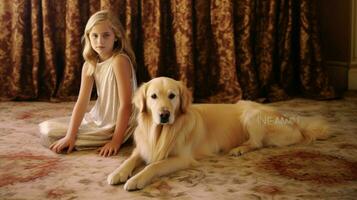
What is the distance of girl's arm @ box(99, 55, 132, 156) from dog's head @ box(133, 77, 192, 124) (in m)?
0.22

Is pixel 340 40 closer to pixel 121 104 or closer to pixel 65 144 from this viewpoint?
pixel 121 104

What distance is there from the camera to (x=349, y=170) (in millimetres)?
1994

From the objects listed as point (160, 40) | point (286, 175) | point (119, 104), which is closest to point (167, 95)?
point (119, 104)

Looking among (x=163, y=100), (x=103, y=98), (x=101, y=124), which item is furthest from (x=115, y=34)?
(x=163, y=100)

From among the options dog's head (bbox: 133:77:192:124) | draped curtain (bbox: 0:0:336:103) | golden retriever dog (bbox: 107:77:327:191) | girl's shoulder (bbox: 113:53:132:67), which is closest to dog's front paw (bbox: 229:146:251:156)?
golden retriever dog (bbox: 107:77:327:191)

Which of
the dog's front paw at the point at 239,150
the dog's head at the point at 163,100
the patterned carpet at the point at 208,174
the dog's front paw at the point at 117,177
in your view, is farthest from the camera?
the dog's front paw at the point at 239,150

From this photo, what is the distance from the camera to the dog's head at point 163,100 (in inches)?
77.5

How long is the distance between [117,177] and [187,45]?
1.81 m

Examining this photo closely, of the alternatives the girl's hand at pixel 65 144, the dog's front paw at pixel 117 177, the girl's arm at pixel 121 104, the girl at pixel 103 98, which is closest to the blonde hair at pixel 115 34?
the girl at pixel 103 98

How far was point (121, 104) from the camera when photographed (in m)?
2.31

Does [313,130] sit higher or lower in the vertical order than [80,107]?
lower

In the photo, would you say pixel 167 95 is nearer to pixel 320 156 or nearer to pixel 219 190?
pixel 219 190

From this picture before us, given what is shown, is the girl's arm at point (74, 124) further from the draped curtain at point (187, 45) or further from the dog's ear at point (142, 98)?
the draped curtain at point (187, 45)

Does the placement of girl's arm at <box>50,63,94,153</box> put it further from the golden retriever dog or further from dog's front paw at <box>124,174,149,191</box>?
dog's front paw at <box>124,174,149,191</box>
